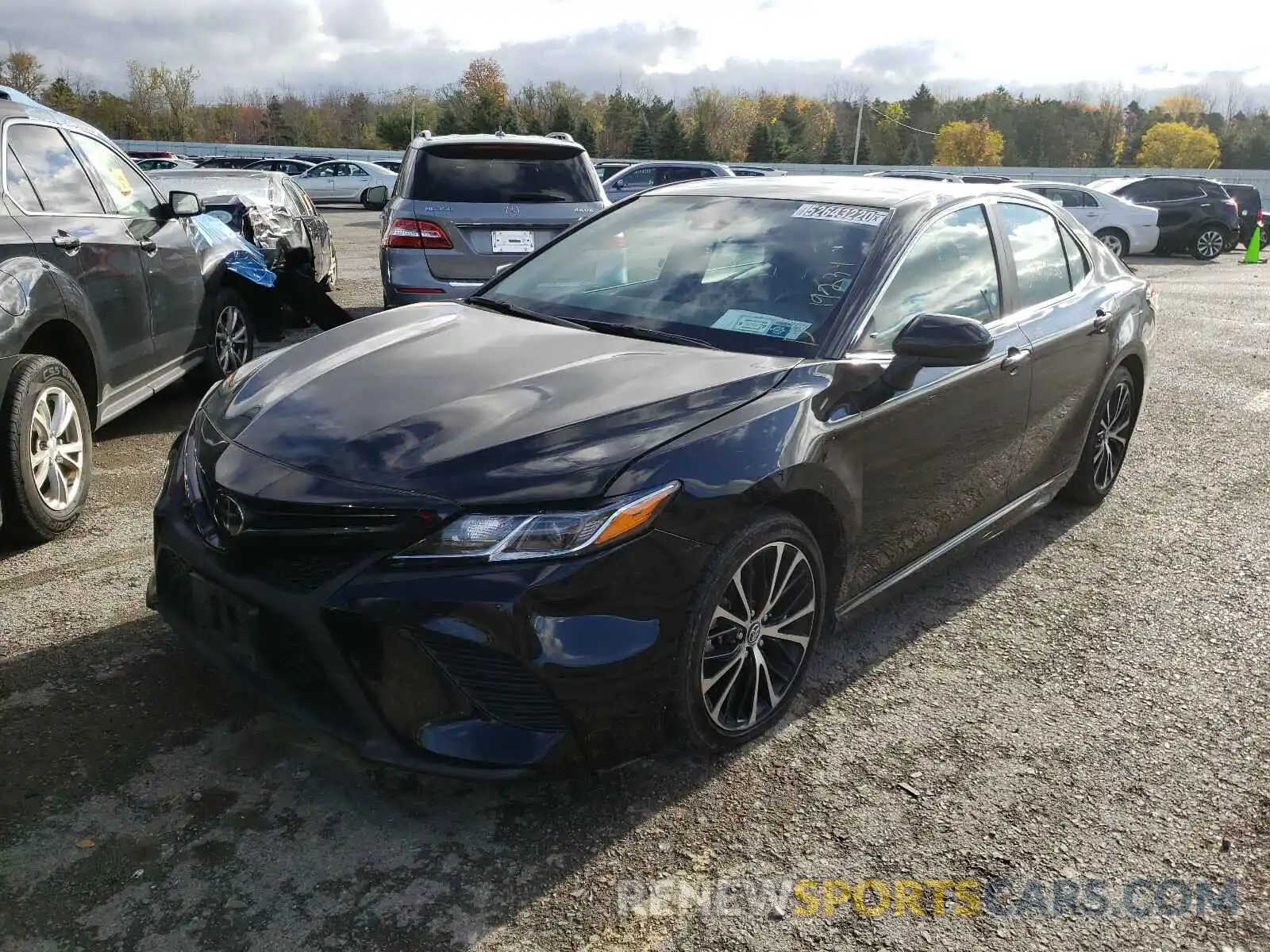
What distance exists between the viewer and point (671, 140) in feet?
226

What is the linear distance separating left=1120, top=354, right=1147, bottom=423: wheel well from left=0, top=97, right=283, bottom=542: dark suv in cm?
476

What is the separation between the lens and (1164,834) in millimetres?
2693

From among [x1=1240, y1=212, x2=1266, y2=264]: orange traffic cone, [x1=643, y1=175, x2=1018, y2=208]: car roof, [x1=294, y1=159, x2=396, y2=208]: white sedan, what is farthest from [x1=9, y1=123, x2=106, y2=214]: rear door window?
[x1=294, y1=159, x2=396, y2=208]: white sedan

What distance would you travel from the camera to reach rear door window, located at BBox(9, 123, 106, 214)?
15.3 feet

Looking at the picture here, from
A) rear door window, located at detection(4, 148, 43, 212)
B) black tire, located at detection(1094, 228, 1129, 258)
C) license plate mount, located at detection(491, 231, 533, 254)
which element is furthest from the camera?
black tire, located at detection(1094, 228, 1129, 258)

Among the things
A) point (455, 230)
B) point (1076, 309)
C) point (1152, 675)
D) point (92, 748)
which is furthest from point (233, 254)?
point (1152, 675)

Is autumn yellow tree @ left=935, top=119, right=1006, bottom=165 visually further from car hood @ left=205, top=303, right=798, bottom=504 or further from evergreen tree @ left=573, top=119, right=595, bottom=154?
car hood @ left=205, top=303, right=798, bottom=504

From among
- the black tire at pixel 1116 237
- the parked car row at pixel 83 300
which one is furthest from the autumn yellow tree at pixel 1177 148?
the parked car row at pixel 83 300

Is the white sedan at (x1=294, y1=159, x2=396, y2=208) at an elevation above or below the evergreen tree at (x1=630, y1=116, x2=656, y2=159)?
below

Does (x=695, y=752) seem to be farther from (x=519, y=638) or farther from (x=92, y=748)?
(x=92, y=748)

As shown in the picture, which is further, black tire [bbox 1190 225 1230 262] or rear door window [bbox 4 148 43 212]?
black tire [bbox 1190 225 1230 262]

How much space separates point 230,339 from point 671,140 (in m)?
66.1

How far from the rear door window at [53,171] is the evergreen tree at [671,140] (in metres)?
66.4

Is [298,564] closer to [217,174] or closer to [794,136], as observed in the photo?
[217,174]
